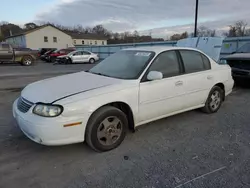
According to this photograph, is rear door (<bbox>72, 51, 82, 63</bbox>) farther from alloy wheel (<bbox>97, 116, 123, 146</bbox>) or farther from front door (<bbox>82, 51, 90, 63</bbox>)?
alloy wheel (<bbox>97, 116, 123, 146</bbox>)

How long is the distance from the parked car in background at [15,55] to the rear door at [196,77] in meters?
17.8

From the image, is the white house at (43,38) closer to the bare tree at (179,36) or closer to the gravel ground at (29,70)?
the bare tree at (179,36)

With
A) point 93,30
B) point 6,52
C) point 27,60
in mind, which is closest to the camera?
point 6,52

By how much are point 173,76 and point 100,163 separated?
6.50 feet

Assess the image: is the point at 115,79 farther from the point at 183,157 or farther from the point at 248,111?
the point at 248,111

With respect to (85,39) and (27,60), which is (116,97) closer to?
(27,60)

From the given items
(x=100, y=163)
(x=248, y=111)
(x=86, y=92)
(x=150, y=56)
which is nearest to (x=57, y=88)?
(x=86, y=92)

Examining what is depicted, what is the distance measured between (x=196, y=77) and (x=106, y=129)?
2.15 metres

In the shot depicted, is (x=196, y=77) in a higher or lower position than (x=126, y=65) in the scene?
lower

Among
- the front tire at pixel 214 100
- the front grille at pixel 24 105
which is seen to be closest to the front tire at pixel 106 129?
the front grille at pixel 24 105

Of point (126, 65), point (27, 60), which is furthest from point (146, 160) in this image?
point (27, 60)

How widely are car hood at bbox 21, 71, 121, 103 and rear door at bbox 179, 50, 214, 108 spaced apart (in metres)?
1.50

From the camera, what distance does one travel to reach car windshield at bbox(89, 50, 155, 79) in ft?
11.8

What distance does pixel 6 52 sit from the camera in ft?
59.3
